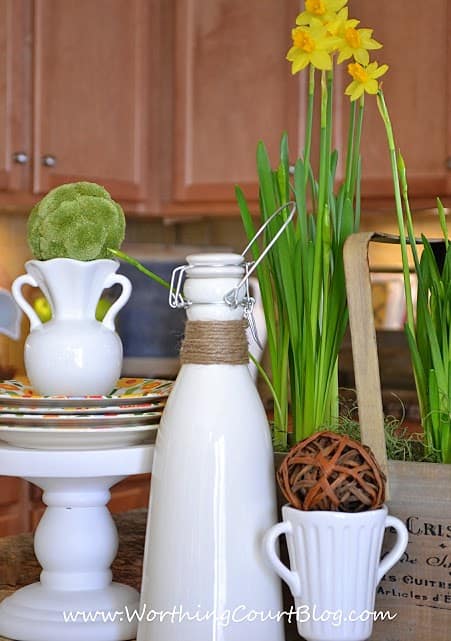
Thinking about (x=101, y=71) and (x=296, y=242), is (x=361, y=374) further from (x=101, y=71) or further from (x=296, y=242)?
(x=101, y=71)

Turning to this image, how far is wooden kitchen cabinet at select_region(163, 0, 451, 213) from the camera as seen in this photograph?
2512 millimetres

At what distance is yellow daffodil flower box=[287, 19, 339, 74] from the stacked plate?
0.99 ft

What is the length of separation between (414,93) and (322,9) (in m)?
1.91

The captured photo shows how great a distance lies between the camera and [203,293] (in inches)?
27.2

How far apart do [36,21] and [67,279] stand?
189 centimetres

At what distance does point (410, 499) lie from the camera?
2.26 ft

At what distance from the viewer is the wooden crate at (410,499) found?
68cm

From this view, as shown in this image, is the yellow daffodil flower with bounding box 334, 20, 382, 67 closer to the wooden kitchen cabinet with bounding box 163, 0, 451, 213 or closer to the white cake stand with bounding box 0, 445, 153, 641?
the white cake stand with bounding box 0, 445, 153, 641

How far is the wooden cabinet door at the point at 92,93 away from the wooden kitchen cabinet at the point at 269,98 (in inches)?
4.3

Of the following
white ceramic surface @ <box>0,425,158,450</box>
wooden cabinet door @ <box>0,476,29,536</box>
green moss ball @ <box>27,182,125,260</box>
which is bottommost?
wooden cabinet door @ <box>0,476,29,536</box>

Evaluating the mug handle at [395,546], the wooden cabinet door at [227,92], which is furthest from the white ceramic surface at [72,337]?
the wooden cabinet door at [227,92]

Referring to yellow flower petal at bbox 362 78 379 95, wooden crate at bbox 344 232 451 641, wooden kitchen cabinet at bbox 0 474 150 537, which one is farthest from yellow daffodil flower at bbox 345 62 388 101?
wooden kitchen cabinet at bbox 0 474 150 537

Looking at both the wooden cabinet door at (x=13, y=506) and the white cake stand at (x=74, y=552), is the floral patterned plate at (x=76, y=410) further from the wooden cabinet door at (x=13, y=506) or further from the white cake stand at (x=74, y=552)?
the wooden cabinet door at (x=13, y=506)

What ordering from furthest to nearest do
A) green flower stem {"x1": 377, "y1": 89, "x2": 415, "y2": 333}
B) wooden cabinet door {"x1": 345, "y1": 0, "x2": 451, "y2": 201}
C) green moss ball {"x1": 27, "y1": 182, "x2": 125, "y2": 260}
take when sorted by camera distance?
wooden cabinet door {"x1": 345, "y1": 0, "x2": 451, "y2": 201}, green moss ball {"x1": 27, "y1": 182, "x2": 125, "y2": 260}, green flower stem {"x1": 377, "y1": 89, "x2": 415, "y2": 333}
